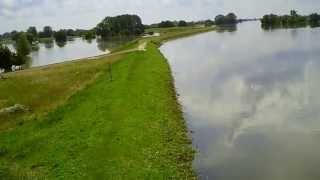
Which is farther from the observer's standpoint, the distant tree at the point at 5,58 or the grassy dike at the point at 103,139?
the distant tree at the point at 5,58

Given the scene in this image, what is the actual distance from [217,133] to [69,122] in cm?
1056

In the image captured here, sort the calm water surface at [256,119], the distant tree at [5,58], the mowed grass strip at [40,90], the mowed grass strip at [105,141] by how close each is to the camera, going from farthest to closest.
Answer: the distant tree at [5,58], the mowed grass strip at [40,90], the calm water surface at [256,119], the mowed grass strip at [105,141]

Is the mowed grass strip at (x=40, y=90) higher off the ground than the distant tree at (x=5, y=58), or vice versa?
the distant tree at (x=5, y=58)

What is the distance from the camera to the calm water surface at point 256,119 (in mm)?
24062

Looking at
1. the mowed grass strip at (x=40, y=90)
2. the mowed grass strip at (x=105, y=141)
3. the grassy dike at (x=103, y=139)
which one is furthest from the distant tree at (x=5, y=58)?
the mowed grass strip at (x=105, y=141)

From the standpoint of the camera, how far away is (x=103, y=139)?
2888cm

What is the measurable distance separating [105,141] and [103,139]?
1.51ft

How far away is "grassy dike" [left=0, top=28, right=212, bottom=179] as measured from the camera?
941 inches

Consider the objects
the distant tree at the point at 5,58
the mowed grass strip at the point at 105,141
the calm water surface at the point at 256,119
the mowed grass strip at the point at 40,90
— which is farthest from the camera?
the distant tree at the point at 5,58

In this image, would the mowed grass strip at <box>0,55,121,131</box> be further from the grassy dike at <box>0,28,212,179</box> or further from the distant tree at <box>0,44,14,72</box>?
the distant tree at <box>0,44,14,72</box>

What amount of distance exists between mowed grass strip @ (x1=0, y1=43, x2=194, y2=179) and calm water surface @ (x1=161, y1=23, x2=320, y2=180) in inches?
61.9

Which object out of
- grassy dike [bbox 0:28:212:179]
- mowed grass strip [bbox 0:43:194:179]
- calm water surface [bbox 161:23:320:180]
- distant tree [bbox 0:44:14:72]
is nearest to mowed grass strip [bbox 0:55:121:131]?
grassy dike [bbox 0:28:212:179]

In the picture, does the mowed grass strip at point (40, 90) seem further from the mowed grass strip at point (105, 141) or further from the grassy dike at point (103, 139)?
the mowed grass strip at point (105, 141)

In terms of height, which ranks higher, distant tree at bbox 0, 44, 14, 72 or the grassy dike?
distant tree at bbox 0, 44, 14, 72
